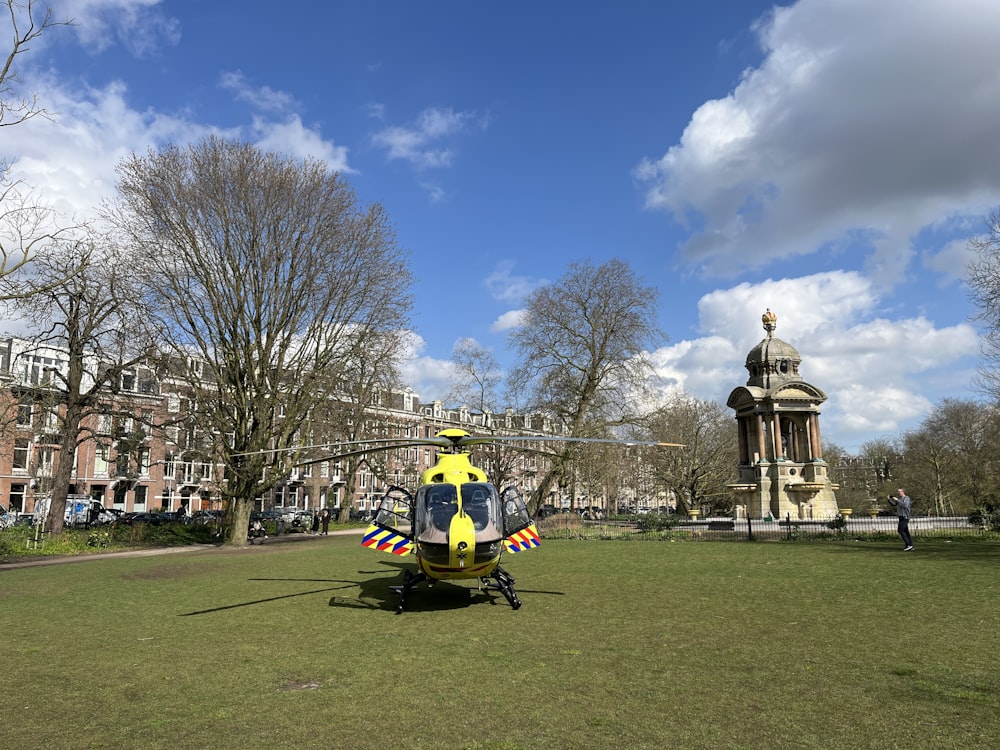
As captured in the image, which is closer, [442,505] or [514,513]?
[442,505]

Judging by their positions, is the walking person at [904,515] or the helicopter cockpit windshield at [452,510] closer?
the helicopter cockpit windshield at [452,510]

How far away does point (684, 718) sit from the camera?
225 inches

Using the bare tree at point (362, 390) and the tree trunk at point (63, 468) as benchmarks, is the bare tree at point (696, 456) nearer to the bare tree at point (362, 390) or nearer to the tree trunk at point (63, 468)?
the bare tree at point (362, 390)

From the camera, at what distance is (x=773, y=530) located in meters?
29.0

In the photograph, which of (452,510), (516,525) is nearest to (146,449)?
(516,525)

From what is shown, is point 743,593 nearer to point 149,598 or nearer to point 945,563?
point 945,563

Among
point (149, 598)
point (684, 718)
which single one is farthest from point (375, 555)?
point (684, 718)

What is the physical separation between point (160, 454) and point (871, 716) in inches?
2554

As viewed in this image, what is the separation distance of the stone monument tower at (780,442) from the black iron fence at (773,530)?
819 cm

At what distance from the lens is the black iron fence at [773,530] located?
26812 millimetres

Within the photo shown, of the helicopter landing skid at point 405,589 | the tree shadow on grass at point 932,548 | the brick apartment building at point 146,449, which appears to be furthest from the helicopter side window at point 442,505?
the brick apartment building at point 146,449

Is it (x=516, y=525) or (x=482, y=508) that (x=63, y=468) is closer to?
(x=516, y=525)

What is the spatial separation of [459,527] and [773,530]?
22.5m

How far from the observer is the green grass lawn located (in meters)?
5.52
